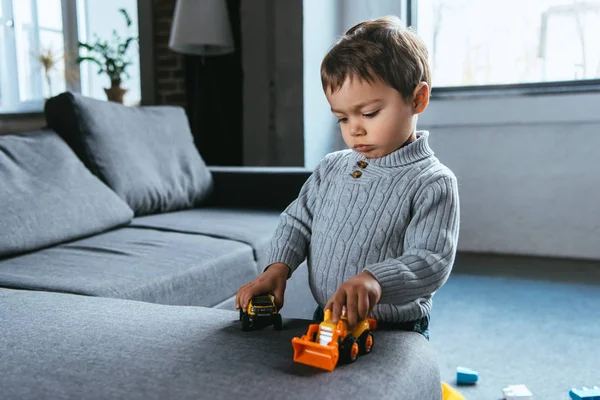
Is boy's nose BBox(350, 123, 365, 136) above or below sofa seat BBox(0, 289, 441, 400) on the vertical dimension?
above

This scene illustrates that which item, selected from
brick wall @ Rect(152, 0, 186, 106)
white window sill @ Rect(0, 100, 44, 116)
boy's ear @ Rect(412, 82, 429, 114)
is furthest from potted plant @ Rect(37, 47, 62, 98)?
boy's ear @ Rect(412, 82, 429, 114)

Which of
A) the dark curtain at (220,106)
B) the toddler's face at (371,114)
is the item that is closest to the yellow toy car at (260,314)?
the toddler's face at (371,114)

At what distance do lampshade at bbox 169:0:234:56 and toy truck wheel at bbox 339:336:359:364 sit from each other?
2.93m

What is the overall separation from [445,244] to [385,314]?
6.6 inches

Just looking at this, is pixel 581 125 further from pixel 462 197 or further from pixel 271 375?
pixel 271 375

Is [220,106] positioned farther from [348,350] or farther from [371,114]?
[348,350]

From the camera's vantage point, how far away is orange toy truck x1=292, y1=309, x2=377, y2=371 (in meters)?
0.79

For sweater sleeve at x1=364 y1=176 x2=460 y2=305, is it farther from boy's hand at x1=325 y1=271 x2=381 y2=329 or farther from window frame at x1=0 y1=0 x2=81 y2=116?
window frame at x1=0 y1=0 x2=81 y2=116

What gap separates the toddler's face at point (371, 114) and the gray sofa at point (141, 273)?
0.34 meters

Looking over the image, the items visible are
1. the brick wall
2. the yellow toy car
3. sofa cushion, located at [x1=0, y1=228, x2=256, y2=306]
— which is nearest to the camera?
the yellow toy car

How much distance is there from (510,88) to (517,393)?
2409mm

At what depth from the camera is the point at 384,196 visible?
1034mm

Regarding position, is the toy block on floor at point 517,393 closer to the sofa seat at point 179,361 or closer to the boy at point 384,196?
the boy at point 384,196

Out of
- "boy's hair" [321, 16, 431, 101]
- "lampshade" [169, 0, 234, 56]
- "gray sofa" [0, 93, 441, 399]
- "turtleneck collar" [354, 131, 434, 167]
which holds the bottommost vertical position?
"gray sofa" [0, 93, 441, 399]
